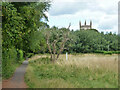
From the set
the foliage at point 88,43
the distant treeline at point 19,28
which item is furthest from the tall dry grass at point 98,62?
the foliage at point 88,43

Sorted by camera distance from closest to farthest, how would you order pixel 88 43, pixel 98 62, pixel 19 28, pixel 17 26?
pixel 19 28
pixel 17 26
pixel 98 62
pixel 88 43

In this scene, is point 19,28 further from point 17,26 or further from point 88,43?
point 88,43

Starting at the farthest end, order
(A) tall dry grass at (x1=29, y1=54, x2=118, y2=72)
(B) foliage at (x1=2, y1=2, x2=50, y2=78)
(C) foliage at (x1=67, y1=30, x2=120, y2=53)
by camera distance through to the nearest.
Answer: (C) foliage at (x1=67, y1=30, x2=120, y2=53) → (B) foliage at (x1=2, y1=2, x2=50, y2=78) → (A) tall dry grass at (x1=29, y1=54, x2=118, y2=72)

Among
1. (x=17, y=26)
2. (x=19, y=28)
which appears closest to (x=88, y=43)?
(x=17, y=26)

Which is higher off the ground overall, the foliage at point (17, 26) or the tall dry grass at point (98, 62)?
the foliage at point (17, 26)

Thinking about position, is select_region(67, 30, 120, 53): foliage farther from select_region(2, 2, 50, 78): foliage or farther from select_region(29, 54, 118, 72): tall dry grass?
select_region(2, 2, 50, 78): foliage

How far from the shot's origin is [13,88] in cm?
1020

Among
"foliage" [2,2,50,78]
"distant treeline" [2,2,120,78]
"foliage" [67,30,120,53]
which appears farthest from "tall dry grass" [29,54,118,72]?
"foliage" [67,30,120,53]

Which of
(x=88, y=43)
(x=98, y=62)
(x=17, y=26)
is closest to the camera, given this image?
(x=17, y=26)

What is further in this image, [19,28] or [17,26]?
[17,26]

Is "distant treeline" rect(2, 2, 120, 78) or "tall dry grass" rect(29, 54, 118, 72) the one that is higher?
"distant treeline" rect(2, 2, 120, 78)

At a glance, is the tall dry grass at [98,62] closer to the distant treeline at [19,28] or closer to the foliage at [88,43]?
the distant treeline at [19,28]

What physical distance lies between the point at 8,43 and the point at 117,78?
668 centimetres

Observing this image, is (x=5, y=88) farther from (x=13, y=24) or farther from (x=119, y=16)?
(x=119, y=16)
